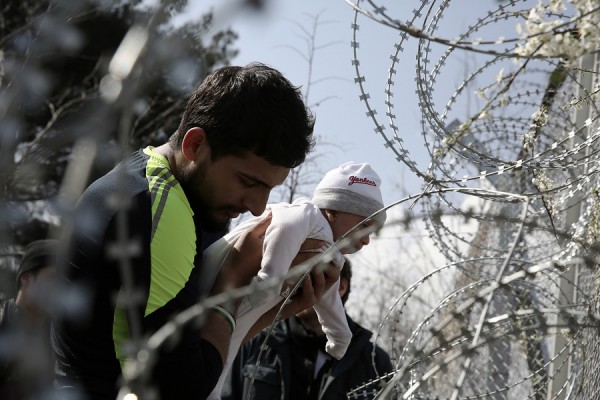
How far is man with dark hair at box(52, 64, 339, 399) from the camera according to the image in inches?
70.1

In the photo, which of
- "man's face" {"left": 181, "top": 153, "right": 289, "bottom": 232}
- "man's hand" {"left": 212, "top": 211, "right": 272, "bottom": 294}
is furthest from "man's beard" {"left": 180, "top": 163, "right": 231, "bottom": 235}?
"man's hand" {"left": 212, "top": 211, "right": 272, "bottom": 294}

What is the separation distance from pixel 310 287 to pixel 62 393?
0.97 meters

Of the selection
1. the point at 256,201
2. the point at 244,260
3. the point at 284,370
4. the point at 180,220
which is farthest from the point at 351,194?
the point at 180,220

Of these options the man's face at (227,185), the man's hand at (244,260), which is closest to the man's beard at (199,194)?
the man's face at (227,185)

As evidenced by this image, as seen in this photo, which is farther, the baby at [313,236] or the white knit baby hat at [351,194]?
the white knit baby hat at [351,194]

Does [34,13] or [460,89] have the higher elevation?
[34,13]

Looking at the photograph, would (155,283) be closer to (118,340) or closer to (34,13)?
(118,340)

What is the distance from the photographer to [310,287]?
2611mm

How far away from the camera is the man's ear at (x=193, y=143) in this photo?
219cm

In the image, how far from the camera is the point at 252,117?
2.21 metres

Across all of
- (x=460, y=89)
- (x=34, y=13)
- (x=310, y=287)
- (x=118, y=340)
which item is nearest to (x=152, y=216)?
(x=118, y=340)

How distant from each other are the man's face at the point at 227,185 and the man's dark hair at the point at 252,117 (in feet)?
0.09

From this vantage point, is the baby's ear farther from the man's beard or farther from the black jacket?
the man's beard

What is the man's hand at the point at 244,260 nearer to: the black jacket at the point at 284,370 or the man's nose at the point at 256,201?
the man's nose at the point at 256,201
